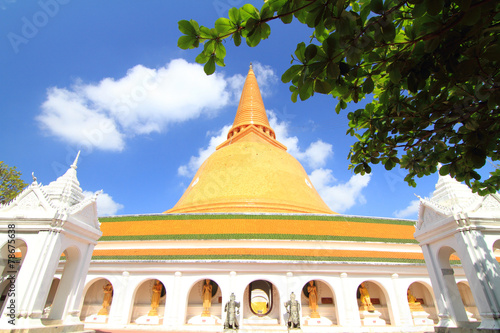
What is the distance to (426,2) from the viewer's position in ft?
4.58

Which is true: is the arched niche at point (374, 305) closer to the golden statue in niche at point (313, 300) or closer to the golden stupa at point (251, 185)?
the golden statue in niche at point (313, 300)

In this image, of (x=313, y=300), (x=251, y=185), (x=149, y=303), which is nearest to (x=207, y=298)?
(x=149, y=303)

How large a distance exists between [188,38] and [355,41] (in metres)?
1.05

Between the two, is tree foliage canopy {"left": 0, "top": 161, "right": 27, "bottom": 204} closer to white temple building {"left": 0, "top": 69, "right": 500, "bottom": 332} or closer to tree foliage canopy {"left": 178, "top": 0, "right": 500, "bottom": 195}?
white temple building {"left": 0, "top": 69, "right": 500, "bottom": 332}

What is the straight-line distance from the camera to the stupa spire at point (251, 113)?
26367 millimetres

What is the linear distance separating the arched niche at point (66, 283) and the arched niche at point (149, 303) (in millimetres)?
3661

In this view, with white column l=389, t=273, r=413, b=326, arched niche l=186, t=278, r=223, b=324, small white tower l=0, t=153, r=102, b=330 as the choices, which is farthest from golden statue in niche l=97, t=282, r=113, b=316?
white column l=389, t=273, r=413, b=326

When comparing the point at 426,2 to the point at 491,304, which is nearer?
the point at 426,2

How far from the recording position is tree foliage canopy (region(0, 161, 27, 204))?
16.3m

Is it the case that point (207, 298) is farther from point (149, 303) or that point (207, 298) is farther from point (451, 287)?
point (451, 287)

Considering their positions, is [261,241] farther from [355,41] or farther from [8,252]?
[355,41]

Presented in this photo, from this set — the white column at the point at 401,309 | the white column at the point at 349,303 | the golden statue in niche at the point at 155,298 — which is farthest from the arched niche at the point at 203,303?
the white column at the point at 401,309

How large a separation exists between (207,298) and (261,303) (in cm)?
230

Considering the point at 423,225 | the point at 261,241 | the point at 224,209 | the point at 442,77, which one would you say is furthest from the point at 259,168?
the point at 442,77
